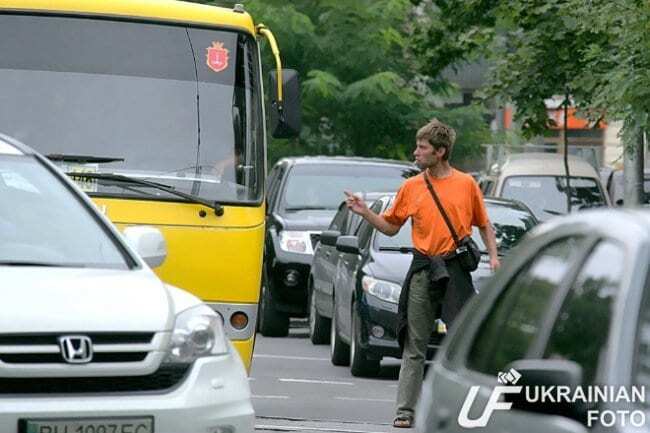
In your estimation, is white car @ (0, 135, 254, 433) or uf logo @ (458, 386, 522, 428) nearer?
uf logo @ (458, 386, 522, 428)

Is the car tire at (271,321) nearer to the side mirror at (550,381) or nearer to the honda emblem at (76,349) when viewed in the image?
the honda emblem at (76,349)

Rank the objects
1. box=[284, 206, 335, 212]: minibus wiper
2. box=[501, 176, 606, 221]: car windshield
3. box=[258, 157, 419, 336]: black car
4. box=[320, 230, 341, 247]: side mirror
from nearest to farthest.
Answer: box=[320, 230, 341, 247]: side mirror
box=[258, 157, 419, 336]: black car
box=[284, 206, 335, 212]: minibus wiper
box=[501, 176, 606, 221]: car windshield

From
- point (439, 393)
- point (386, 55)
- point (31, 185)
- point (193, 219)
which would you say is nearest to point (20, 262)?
point (31, 185)

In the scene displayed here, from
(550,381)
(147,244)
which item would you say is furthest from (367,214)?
(550,381)

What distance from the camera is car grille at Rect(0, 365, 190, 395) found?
7.67m

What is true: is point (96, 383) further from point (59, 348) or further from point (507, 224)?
point (507, 224)

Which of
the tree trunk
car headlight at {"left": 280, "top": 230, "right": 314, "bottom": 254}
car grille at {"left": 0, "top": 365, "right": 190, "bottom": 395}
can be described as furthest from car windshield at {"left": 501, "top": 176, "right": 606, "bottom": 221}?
car grille at {"left": 0, "top": 365, "right": 190, "bottom": 395}

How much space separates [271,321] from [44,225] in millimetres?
13583

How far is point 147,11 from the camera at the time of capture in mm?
13367

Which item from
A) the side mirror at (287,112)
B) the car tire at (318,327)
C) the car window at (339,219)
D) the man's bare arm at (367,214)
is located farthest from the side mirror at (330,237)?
the man's bare arm at (367,214)

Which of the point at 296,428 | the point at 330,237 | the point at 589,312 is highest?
the point at 589,312

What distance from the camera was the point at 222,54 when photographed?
13.3 metres

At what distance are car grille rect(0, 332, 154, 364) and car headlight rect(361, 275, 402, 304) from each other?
322 inches

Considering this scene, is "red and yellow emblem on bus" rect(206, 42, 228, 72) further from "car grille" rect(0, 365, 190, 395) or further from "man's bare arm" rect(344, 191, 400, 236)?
Result: "car grille" rect(0, 365, 190, 395)
